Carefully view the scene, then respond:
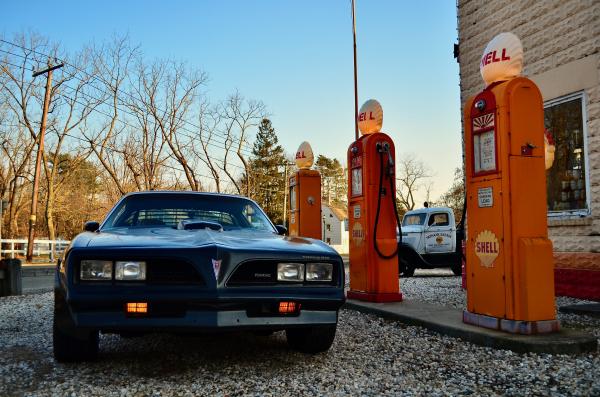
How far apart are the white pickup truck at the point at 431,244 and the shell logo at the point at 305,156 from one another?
14.5ft

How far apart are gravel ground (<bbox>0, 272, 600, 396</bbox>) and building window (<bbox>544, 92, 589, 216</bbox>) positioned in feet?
9.11

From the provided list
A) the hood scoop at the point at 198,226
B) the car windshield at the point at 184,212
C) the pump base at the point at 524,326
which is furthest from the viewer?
→ the car windshield at the point at 184,212

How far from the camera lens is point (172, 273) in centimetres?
340

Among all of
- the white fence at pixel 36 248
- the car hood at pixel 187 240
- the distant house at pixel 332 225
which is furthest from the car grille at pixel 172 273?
the distant house at pixel 332 225

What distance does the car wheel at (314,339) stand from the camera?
4.12 m

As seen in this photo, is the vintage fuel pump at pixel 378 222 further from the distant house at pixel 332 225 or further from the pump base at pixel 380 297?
the distant house at pixel 332 225

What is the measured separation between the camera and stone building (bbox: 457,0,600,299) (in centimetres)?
704

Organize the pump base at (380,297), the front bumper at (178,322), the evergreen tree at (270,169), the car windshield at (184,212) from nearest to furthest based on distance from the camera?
the front bumper at (178,322), the car windshield at (184,212), the pump base at (380,297), the evergreen tree at (270,169)

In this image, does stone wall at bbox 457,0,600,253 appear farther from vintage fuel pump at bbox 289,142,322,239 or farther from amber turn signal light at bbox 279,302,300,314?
amber turn signal light at bbox 279,302,300,314

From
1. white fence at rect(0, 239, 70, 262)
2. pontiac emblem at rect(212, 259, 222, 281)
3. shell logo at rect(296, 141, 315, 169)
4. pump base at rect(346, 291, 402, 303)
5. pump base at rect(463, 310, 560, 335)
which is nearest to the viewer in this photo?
pontiac emblem at rect(212, 259, 222, 281)

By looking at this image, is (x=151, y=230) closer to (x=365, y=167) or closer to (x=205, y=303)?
(x=205, y=303)

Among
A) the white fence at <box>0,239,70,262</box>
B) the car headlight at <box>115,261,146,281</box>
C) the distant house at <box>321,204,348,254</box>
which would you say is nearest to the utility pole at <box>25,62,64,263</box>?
the white fence at <box>0,239,70,262</box>

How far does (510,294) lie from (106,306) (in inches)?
128

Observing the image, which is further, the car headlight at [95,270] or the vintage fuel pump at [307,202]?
the vintage fuel pump at [307,202]
